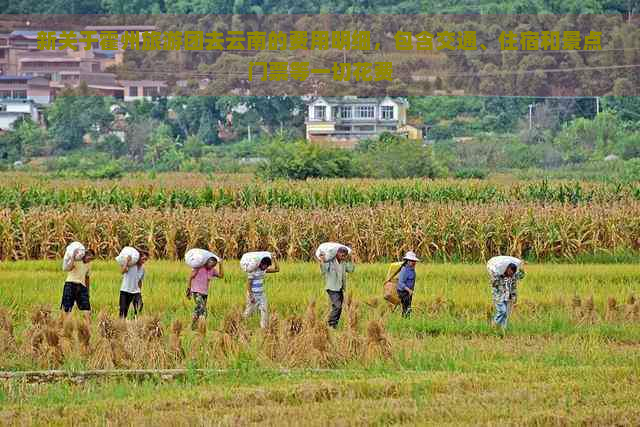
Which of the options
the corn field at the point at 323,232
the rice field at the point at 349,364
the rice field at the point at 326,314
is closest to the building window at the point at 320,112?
the rice field at the point at 326,314

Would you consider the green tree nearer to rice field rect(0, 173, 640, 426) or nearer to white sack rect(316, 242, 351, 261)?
rice field rect(0, 173, 640, 426)

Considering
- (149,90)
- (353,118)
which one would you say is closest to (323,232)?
(353,118)

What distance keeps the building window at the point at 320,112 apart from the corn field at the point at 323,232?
62087 mm

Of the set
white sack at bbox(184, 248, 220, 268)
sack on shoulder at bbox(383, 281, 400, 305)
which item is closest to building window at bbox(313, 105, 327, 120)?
sack on shoulder at bbox(383, 281, 400, 305)

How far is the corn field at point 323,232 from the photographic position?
1015 inches

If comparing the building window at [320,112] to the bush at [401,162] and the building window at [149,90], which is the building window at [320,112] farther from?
the bush at [401,162]

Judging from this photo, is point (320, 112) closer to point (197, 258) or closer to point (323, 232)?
point (323, 232)

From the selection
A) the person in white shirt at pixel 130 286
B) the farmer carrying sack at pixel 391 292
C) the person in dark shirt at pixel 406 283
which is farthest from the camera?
the farmer carrying sack at pixel 391 292

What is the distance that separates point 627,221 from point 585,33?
79.3 metres

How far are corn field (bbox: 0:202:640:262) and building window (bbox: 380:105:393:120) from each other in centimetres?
6302

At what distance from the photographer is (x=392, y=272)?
17906mm

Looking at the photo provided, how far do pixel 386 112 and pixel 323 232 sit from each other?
64538 millimetres

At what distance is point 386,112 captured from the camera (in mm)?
90250

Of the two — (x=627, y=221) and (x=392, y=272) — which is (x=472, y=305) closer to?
(x=392, y=272)
